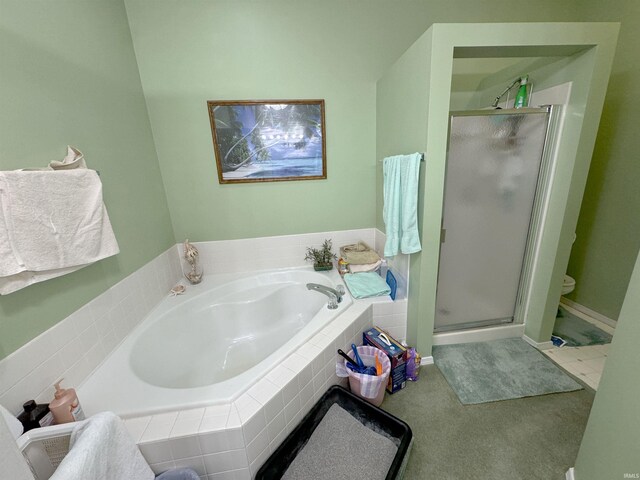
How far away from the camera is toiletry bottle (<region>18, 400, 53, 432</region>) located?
79 cm

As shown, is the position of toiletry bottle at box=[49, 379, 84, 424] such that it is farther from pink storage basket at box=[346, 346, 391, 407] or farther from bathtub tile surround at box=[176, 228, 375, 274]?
bathtub tile surround at box=[176, 228, 375, 274]

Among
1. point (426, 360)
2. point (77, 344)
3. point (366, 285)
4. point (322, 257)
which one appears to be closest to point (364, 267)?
point (366, 285)

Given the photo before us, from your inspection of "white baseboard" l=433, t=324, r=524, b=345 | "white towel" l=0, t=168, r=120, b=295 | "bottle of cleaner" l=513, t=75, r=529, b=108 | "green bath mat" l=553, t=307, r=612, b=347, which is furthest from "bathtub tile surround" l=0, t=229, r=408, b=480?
"bottle of cleaner" l=513, t=75, r=529, b=108

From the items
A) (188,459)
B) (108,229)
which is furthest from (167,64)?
(188,459)

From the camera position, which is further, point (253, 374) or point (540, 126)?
point (540, 126)

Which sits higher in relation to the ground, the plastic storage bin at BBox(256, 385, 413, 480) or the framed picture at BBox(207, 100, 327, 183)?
the framed picture at BBox(207, 100, 327, 183)

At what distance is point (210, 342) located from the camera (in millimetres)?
1711

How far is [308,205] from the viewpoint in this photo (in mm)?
2072

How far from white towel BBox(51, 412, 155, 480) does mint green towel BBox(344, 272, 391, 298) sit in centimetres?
126

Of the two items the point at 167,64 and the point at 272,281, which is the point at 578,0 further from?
the point at 272,281

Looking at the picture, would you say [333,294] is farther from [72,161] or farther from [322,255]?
[72,161]

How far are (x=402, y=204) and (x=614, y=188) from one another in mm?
1774

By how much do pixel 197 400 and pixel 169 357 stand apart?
0.60 m

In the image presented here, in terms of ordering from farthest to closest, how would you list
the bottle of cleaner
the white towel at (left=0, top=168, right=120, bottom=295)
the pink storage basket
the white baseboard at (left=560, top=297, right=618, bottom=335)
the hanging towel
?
the white baseboard at (left=560, top=297, right=618, bottom=335) → the bottle of cleaner → the hanging towel → the pink storage basket → the white towel at (left=0, top=168, right=120, bottom=295)
